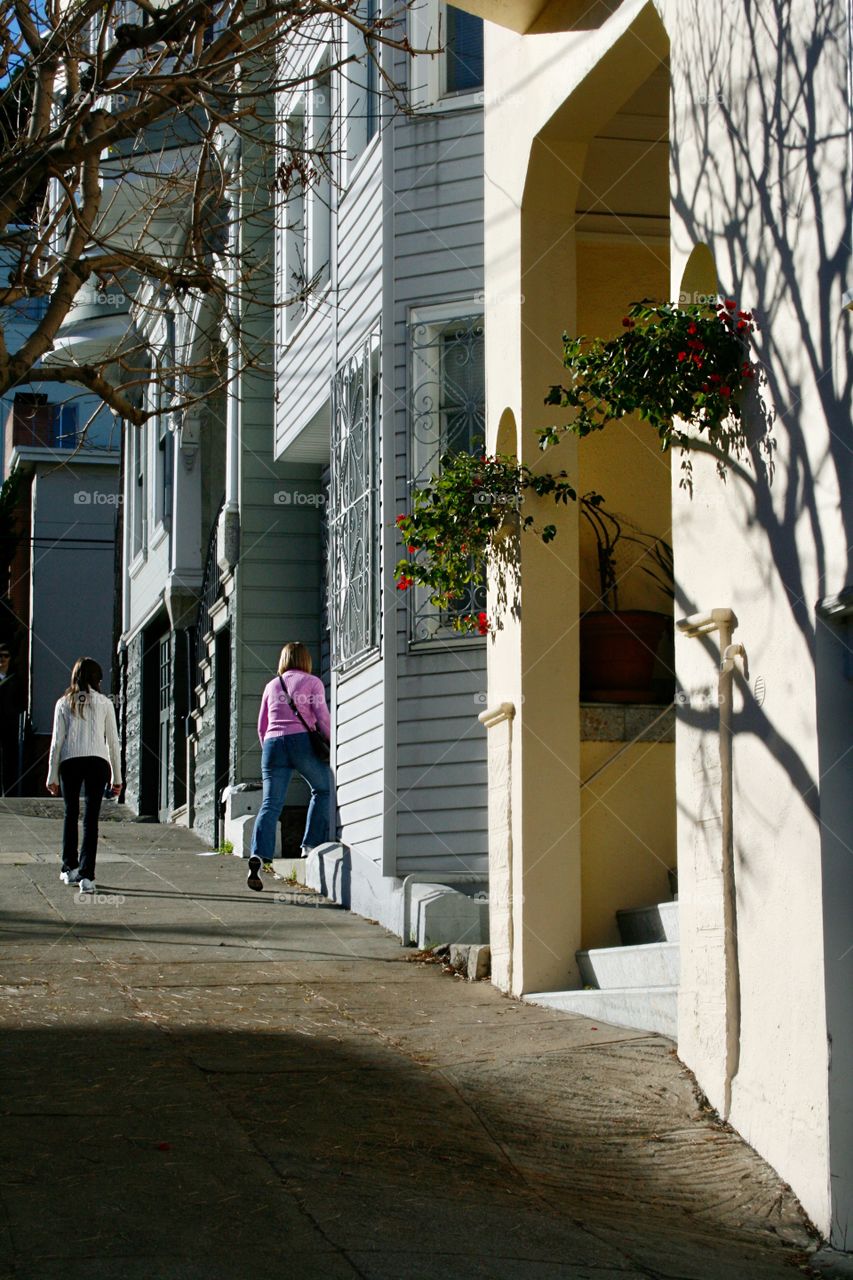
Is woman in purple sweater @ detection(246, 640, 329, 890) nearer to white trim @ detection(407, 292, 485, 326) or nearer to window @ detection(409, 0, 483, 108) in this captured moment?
white trim @ detection(407, 292, 485, 326)

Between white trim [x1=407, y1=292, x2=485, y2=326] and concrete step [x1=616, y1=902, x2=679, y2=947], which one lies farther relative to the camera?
white trim [x1=407, y1=292, x2=485, y2=326]

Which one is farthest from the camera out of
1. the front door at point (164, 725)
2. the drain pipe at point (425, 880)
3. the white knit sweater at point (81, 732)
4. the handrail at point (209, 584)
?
the front door at point (164, 725)

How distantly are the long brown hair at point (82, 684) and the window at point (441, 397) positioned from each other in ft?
7.70

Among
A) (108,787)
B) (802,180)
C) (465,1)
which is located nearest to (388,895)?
(108,787)

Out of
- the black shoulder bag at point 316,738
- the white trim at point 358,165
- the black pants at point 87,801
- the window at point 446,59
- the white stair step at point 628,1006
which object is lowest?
the white stair step at point 628,1006

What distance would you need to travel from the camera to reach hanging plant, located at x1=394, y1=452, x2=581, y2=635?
26.7 feet

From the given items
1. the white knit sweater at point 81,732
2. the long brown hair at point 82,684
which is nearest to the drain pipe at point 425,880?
the white knit sweater at point 81,732

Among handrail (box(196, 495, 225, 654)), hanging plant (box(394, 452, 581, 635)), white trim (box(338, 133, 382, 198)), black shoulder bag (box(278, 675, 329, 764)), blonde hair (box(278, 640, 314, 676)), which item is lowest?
black shoulder bag (box(278, 675, 329, 764))

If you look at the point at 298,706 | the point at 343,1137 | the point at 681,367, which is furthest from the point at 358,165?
the point at 343,1137

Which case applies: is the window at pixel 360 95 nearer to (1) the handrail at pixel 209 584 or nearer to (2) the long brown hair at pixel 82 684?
(2) the long brown hair at pixel 82 684

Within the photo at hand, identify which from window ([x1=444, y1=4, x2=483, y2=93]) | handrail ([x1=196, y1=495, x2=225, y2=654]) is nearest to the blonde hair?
window ([x1=444, y1=4, x2=483, y2=93])

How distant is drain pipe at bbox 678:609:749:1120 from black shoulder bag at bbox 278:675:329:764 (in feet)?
19.9

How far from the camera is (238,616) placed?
15.8 m

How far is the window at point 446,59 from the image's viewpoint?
1162 centimetres
